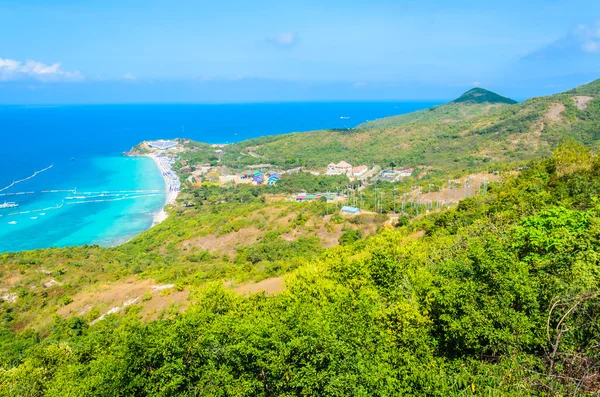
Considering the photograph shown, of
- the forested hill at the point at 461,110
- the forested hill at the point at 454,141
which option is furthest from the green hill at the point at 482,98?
the forested hill at the point at 454,141

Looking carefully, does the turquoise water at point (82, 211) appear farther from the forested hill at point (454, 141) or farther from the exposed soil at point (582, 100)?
the exposed soil at point (582, 100)

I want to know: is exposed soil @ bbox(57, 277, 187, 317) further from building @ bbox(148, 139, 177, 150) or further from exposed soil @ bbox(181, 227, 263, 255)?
building @ bbox(148, 139, 177, 150)

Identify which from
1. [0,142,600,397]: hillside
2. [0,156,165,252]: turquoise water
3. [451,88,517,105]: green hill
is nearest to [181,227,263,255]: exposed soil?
[0,156,165,252]: turquoise water

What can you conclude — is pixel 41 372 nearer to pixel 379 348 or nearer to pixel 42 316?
pixel 379 348

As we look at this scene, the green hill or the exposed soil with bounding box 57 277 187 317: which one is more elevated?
the green hill

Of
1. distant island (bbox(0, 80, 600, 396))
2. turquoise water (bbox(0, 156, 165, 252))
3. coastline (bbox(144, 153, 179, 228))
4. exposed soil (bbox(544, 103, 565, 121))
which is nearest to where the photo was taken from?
distant island (bbox(0, 80, 600, 396))

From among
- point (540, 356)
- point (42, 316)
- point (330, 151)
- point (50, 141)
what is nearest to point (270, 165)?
point (330, 151)

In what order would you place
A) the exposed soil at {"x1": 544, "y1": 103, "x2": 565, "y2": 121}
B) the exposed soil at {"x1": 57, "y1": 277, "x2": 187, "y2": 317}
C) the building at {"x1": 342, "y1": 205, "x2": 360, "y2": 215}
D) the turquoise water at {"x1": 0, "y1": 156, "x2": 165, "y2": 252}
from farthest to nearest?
the exposed soil at {"x1": 544, "y1": 103, "x2": 565, "y2": 121}, the turquoise water at {"x1": 0, "y1": 156, "x2": 165, "y2": 252}, the building at {"x1": 342, "y1": 205, "x2": 360, "y2": 215}, the exposed soil at {"x1": 57, "y1": 277, "x2": 187, "y2": 317}
